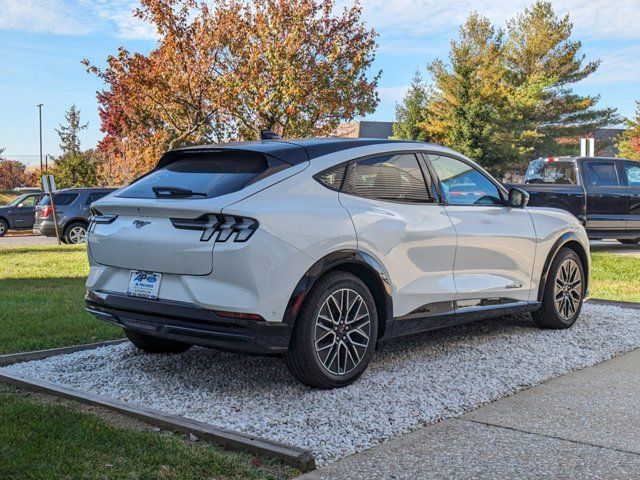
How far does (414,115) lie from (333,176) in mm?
50466

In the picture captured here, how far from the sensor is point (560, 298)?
696cm

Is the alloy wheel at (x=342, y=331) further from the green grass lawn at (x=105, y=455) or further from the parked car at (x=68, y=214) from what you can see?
the parked car at (x=68, y=214)

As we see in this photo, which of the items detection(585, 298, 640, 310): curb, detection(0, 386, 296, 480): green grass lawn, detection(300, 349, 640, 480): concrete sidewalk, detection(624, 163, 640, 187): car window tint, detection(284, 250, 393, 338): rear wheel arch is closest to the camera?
detection(0, 386, 296, 480): green grass lawn

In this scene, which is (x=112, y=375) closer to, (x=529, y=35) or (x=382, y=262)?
(x=382, y=262)

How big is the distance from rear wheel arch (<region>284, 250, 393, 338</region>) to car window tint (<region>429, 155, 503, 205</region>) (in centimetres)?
116

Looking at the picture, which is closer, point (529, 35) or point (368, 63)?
point (368, 63)

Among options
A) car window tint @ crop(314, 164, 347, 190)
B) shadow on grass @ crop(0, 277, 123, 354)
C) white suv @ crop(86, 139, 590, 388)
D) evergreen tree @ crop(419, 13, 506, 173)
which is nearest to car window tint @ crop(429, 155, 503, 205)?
white suv @ crop(86, 139, 590, 388)

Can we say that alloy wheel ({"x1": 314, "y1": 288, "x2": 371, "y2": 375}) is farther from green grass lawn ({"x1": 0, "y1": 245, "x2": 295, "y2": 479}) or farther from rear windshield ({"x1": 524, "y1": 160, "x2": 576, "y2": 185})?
rear windshield ({"x1": 524, "y1": 160, "x2": 576, "y2": 185})

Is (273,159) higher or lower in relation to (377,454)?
higher

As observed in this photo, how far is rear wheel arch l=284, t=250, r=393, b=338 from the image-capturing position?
452cm

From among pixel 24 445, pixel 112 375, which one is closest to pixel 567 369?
pixel 112 375

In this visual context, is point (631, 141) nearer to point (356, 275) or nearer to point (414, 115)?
point (414, 115)

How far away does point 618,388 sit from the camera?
5117 millimetres

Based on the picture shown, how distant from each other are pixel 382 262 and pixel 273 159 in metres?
1.03
